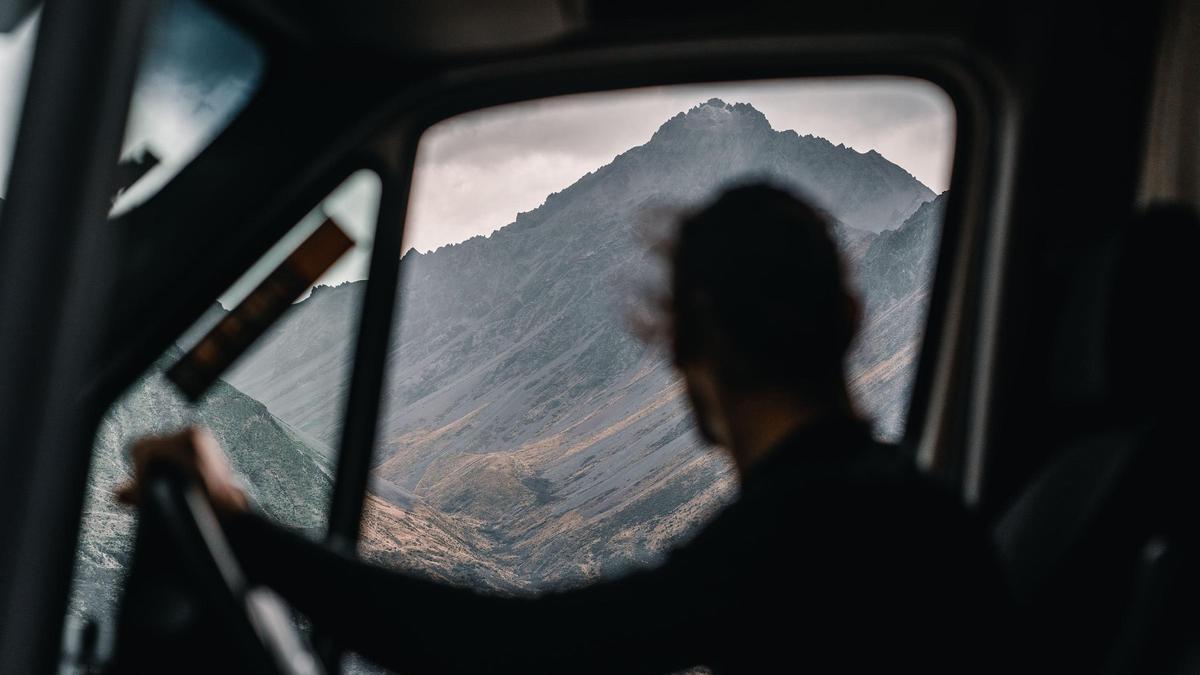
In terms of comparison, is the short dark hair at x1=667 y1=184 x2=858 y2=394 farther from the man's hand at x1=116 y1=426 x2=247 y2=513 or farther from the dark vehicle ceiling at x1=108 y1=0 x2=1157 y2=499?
the dark vehicle ceiling at x1=108 y1=0 x2=1157 y2=499

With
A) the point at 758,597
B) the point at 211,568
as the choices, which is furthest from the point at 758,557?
the point at 211,568

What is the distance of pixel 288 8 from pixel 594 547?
4.35 meters

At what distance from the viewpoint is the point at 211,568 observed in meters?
0.73

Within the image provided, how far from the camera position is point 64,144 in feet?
2.66

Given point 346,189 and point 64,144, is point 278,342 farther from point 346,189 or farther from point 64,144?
point 64,144

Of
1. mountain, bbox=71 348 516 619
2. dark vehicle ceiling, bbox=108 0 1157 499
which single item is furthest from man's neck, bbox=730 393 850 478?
dark vehicle ceiling, bbox=108 0 1157 499

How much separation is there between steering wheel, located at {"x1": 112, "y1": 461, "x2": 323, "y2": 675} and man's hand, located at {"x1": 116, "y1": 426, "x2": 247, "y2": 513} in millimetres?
15

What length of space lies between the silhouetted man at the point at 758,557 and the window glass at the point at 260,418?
13.4 inches

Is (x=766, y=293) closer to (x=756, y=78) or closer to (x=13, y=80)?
(x=13, y=80)

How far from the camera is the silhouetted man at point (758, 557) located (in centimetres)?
75

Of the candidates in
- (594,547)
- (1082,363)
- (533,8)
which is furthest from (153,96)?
(594,547)

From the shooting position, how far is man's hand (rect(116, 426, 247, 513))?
77cm

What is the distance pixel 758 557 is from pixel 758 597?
34 mm

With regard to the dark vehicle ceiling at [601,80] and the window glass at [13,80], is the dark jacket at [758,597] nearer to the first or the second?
the window glass at [13,80]
